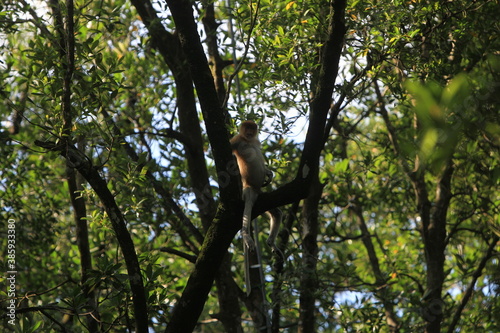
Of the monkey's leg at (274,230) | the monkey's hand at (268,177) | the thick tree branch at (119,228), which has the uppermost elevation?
the monkey's hand at (268,177)

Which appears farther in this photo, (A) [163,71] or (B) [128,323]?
(A) [163,71]

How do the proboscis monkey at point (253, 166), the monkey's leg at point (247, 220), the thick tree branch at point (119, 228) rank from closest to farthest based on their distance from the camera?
the thick tree branch at point (119, 228)
the monkey's leg at point (247, 220)
the proboscis monkey at point (253, 166)

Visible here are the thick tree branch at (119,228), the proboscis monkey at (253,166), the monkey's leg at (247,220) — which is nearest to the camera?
the thick tree branch at (119,228)

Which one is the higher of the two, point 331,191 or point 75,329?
point 331,191

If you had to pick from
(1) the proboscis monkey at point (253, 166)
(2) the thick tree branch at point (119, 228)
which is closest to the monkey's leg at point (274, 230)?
(1) the proboscis monkey at point (253, 166)

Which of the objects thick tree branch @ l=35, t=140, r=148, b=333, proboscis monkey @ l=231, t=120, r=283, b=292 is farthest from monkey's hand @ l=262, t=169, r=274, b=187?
thick tree branch @ l=35, t=140, r=148, b=333

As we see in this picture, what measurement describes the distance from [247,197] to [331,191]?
245 cm

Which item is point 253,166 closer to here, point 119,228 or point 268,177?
point 268,177

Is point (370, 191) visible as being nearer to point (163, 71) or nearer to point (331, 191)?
point (331, 191)

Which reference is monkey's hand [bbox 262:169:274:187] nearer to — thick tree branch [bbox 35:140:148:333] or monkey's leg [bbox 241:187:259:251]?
monkey's leg [bbox 241:187:259:251]

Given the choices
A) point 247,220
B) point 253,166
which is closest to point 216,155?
point 247,220

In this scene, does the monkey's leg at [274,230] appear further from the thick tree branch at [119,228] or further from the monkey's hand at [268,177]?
the thick tree branch at [119,228]

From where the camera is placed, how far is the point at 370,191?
22.3 ft

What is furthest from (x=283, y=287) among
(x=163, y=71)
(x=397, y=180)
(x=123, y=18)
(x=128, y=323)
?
(x=123, y=18)
